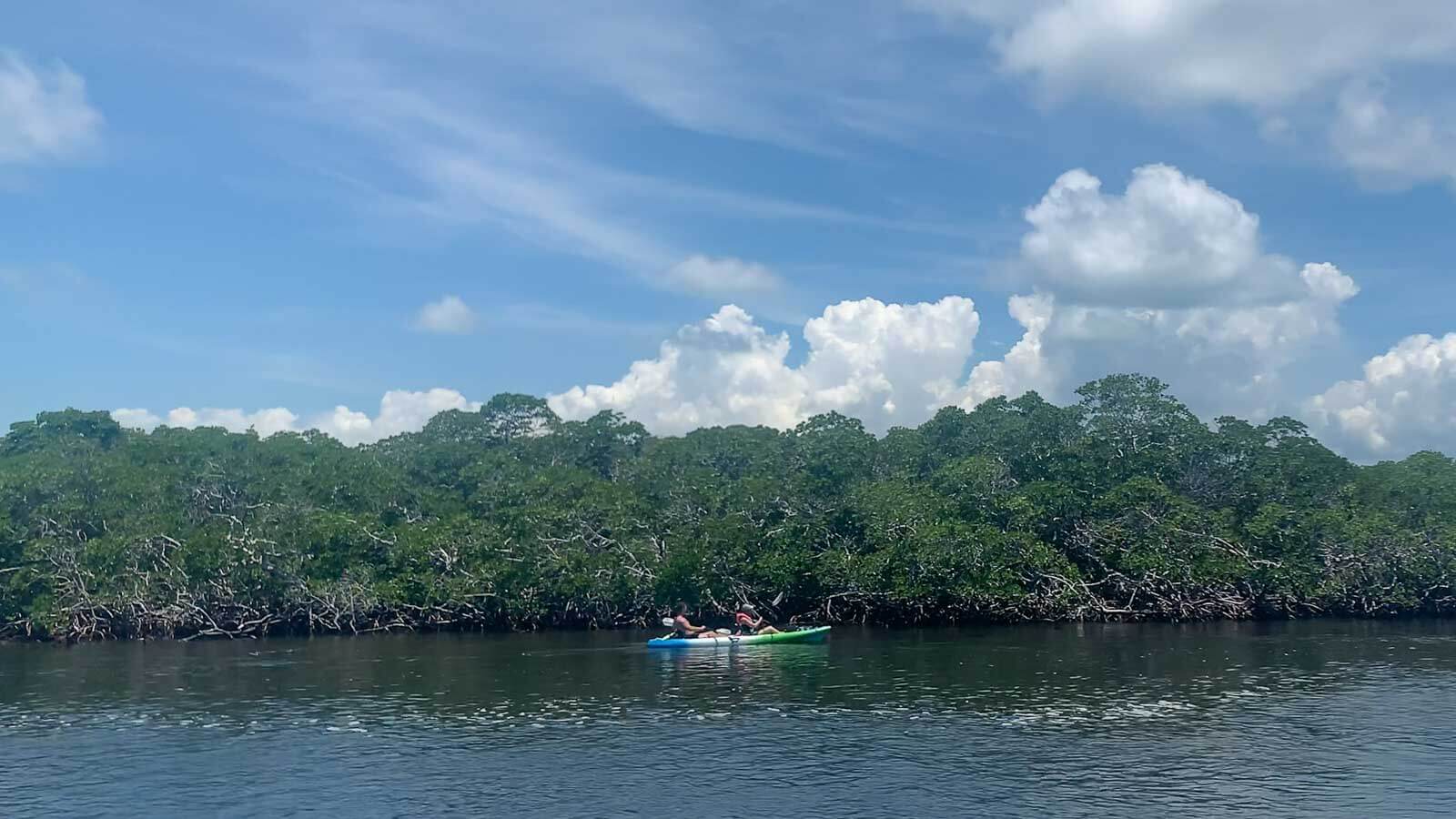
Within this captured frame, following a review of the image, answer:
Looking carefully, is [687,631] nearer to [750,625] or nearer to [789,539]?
[750,625]

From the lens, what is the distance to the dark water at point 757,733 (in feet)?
63.9

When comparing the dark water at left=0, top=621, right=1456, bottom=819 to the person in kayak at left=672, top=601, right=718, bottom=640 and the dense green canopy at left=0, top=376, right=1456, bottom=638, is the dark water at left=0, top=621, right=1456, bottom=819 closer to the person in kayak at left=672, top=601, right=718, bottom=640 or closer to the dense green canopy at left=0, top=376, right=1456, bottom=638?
the person in kayak at left=672, top=601, right=718, bottom=640

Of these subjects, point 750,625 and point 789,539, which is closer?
point 750,625

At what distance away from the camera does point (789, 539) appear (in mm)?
51219

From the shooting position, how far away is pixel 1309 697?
28.0 metres

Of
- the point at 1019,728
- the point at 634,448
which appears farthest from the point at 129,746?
Answer: the point at 634,448

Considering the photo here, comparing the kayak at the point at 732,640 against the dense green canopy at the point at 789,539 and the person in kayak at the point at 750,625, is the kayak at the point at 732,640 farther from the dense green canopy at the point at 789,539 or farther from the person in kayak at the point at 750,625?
the dense green canopy at the point at 789,539

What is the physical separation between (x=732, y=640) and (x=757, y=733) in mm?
17830

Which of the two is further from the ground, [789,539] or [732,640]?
[789,539]

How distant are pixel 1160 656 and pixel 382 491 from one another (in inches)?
1357

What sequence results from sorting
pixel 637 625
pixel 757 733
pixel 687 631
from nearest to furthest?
pixel 757 733 < pixel 687 631 < pixel 637 625

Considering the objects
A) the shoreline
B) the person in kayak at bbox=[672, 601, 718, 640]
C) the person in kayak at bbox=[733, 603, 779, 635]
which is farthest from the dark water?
the shoreline

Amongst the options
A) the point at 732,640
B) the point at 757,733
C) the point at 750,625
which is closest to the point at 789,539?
the point at 750,625

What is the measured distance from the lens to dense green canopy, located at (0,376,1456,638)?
48.0 m
